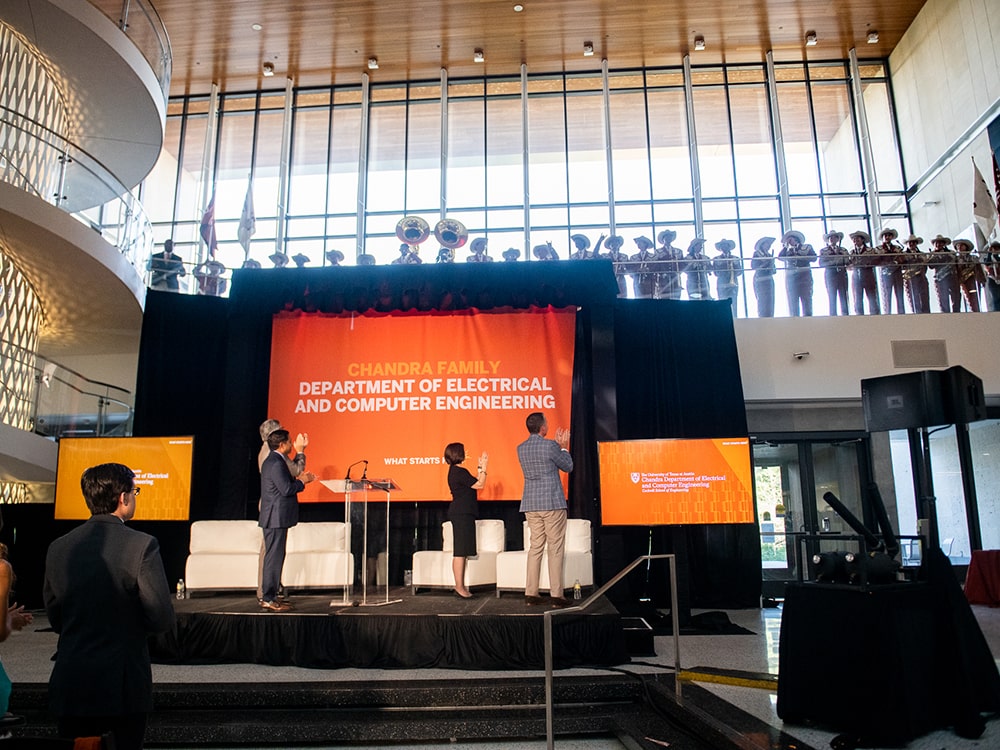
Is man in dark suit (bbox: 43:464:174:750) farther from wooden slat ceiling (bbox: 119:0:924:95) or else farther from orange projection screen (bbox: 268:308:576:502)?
wooden slat ceiling (bbox: 119:0:924:95)

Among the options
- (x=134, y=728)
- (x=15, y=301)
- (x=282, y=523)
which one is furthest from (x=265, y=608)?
(x=15, y=301)

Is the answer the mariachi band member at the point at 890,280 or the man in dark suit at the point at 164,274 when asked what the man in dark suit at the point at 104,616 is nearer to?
the man in dark suit at the point at 164,274

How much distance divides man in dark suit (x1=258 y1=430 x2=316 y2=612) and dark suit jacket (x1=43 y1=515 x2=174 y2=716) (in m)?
3.30

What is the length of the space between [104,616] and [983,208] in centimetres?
1210

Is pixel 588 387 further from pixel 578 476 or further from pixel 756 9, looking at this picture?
pixel 756 9

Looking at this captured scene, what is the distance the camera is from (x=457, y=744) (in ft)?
14.3

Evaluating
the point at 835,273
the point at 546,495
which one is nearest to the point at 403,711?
the point at 546,495

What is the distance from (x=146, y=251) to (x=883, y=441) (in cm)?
1023

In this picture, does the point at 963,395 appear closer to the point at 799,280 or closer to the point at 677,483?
the point at 677,483

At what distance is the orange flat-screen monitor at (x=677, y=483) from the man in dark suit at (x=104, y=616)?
5.56 m

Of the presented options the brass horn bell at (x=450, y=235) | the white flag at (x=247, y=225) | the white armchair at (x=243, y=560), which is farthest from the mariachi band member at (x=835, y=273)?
the white flag at (x=247, y=225)

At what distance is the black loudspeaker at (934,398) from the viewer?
4.14m

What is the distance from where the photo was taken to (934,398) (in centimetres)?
420

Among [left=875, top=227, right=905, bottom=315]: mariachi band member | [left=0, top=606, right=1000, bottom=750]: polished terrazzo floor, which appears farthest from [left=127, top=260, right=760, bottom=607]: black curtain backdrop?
[left=875, top=227, right=905, bottom=315]: mariachi band member
